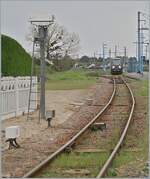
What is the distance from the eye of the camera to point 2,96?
15492 millimetres

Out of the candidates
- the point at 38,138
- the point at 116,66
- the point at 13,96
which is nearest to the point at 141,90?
the point at 13,96

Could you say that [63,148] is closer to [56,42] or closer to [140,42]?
[56,42]

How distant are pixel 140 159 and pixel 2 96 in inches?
260

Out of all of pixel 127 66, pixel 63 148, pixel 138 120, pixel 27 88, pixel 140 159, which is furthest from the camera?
pixel 127 66

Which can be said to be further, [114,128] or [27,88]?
[27,88]

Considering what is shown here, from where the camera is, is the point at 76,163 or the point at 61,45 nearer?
the point at 76,163

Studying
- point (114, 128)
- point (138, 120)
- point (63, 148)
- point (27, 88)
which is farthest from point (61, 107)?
point (63, 148)

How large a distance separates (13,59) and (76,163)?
37.8 feet

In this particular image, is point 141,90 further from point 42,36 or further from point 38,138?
point 38,138

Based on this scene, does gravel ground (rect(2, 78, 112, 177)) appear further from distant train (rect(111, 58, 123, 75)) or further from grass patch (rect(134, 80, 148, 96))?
distant train (rect(111, 58, 123, 75))

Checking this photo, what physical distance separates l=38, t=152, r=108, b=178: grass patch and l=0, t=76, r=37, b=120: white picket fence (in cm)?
540

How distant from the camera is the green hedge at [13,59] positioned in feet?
63.0

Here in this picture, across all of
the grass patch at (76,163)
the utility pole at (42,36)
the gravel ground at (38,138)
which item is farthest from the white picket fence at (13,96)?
the grass patch at (76,163)

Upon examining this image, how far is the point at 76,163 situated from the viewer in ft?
30.8
